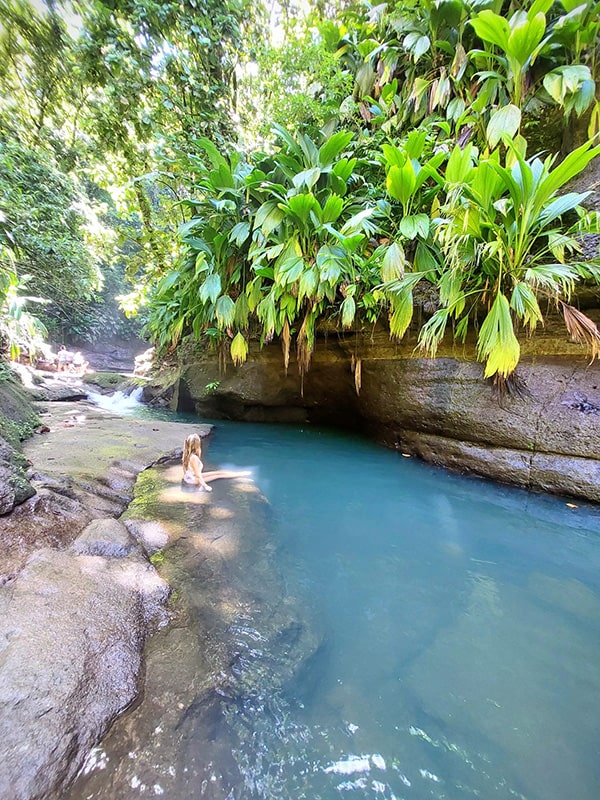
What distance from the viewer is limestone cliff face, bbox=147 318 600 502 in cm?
334

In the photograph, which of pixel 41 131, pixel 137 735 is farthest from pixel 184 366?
pixel 137 735

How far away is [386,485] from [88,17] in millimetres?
7327

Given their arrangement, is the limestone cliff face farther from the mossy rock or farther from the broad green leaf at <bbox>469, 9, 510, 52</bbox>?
the mossy rock

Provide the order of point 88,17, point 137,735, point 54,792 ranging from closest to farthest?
point 54,792 < point 137,735 < point 88,17

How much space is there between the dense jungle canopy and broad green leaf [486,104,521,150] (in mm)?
19

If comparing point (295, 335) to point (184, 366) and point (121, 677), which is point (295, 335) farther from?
point (121, 677)

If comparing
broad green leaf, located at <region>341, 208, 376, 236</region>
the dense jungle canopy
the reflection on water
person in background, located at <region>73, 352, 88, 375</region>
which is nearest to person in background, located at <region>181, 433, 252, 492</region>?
the reflection on water

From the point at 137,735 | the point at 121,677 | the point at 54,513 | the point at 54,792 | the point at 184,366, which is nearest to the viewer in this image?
the point at 54,792

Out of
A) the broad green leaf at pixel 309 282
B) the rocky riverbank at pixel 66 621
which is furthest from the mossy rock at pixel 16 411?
the broad green leaf at pixel 309 282

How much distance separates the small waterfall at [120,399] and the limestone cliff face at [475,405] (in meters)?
5.15

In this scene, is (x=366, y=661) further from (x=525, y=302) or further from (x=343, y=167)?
(x=343, y=167)

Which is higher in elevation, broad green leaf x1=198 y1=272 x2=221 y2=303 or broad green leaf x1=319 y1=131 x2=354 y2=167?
broad green leaf x1=319 y1=131 x2=354 y2=167

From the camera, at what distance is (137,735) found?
3.59 ft

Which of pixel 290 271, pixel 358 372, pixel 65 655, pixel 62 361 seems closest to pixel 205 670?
pixel 65 655
